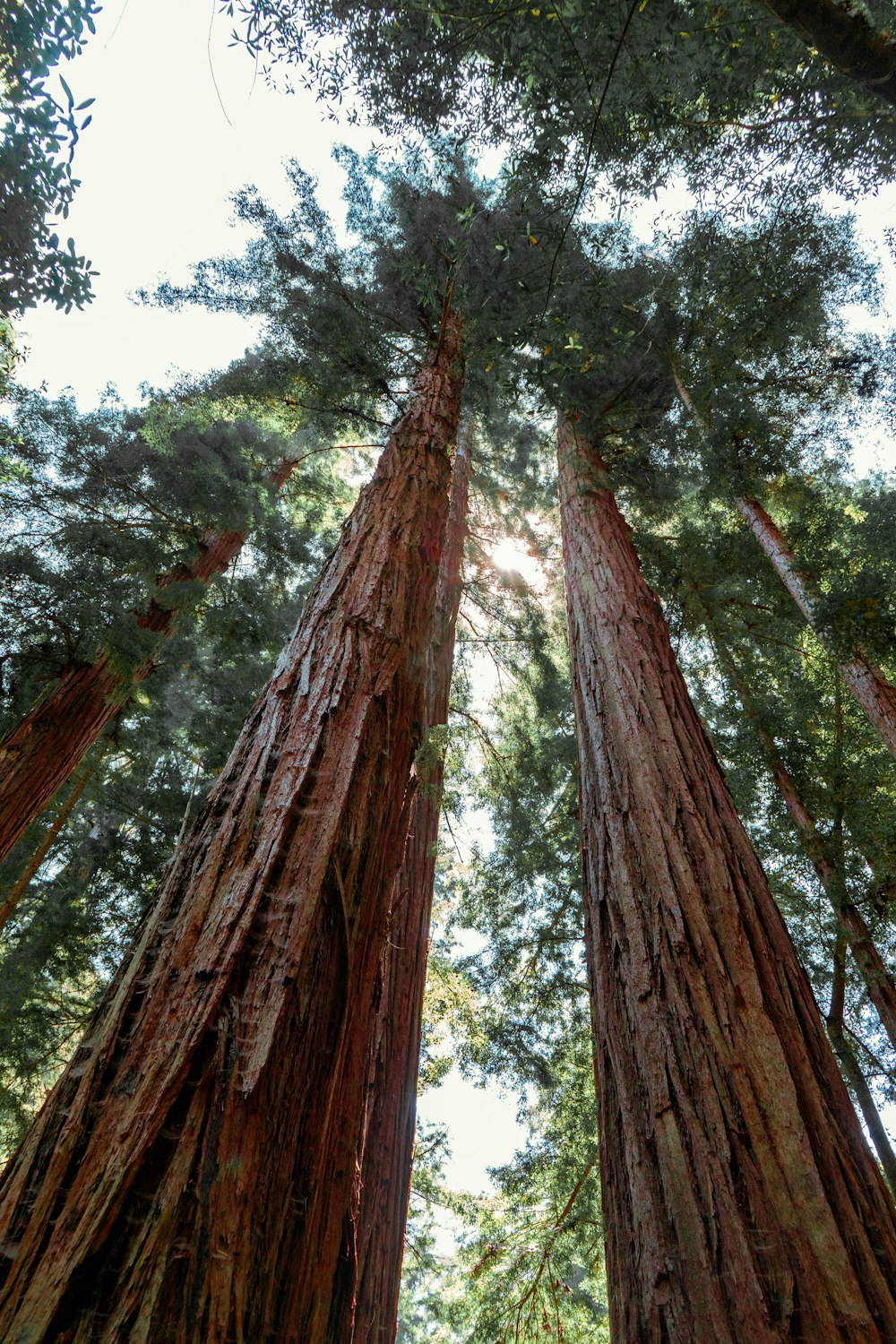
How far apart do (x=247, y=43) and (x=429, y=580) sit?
10.4ft

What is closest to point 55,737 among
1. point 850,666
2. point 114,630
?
point 114,630

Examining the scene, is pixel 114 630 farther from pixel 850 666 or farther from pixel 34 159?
pixel 850 666

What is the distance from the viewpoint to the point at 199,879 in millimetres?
1446

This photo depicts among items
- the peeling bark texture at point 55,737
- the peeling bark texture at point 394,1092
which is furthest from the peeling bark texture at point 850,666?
the peeling bark texture at point 55,737

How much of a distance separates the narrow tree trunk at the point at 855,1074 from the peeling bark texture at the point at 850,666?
1765 mm

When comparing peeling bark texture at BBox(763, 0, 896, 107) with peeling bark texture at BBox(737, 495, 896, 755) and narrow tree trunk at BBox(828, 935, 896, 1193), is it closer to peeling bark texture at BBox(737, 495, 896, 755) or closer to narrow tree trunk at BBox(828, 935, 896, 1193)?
peeling bark texture at BBox(737, 495, 896, 755)

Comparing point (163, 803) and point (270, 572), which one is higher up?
point (270, 572)

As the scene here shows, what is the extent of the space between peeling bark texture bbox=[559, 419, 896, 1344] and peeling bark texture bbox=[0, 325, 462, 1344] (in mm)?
1127

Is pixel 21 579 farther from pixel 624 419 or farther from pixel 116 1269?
pixel 624 419

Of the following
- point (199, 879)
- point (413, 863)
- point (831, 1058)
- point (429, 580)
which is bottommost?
point (199, 879)

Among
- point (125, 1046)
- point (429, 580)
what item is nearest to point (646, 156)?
point (429, 580)

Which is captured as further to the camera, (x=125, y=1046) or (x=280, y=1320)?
(x=125, y=1046)

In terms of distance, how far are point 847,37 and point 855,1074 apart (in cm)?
597

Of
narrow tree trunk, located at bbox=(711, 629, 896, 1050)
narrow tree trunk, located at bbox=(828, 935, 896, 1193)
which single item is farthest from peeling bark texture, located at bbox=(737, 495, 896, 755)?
narrow tree trunk, located at bbox=(828, 935, 896, 1193)
